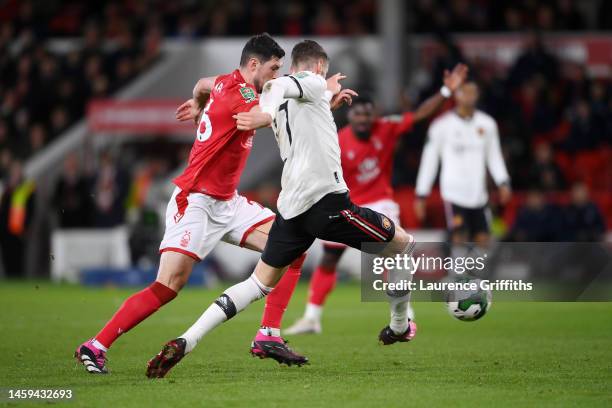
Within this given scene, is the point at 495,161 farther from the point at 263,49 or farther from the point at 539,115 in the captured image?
the point at 539,115

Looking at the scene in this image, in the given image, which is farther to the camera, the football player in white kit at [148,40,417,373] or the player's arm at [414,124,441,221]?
the player's arm at [414,124,441,221]

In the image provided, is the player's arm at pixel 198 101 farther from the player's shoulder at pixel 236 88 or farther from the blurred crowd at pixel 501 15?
the blurred crowd at pixel 501 15

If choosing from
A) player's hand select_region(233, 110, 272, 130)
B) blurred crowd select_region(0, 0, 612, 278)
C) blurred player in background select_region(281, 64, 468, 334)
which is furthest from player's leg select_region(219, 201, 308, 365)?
blurred crowd select_region(0, 0, 612, 278)

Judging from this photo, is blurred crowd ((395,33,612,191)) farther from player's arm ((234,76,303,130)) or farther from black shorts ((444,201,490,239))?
player's arm ((234,76,303,130))

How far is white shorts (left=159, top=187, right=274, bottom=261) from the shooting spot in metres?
8.12

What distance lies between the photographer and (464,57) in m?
21.4

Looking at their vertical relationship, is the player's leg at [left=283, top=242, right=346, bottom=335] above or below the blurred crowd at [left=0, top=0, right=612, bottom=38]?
below

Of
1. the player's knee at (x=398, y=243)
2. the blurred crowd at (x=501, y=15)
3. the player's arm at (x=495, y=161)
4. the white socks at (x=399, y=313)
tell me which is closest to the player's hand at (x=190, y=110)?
the player's knee at (x=398, y=243)

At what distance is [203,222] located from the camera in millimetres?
8273

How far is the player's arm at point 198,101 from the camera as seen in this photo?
870 cm

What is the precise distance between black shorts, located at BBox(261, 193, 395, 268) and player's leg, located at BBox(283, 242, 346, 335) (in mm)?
3196

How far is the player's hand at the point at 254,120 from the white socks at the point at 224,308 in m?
1.41

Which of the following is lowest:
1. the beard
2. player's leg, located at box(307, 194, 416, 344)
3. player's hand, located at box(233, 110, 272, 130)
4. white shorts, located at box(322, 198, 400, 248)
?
player's leg, located at box(307, 194, 416, 344)


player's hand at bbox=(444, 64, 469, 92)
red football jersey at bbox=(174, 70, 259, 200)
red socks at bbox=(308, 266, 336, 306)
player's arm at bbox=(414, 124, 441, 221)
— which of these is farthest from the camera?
player's arm at bbox=(414, 124, 441, 221)
